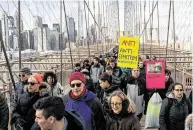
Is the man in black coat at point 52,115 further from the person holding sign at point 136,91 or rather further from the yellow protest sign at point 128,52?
the yellow protest sign at point 128,52

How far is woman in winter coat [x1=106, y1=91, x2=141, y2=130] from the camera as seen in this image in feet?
9.58

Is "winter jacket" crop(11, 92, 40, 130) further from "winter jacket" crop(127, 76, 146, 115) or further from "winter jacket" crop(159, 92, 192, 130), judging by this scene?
"winter jacket" crop(127, 76, 146, 115)

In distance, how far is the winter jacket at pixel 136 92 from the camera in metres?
5.20

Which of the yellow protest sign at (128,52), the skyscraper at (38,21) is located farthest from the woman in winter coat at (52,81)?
the skyscraper at (38,21)

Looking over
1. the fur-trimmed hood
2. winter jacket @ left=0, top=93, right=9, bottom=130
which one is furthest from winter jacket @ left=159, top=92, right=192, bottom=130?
winter jacket @ left=0, top=93, right=9, bottom=130

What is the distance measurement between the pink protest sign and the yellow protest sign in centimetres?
77

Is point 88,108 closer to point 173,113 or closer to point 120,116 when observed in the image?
point 120,116

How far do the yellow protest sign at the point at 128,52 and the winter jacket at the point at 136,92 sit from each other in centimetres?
119

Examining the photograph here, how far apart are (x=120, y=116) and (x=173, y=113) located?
102cm

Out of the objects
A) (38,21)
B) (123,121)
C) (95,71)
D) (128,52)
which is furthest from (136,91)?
(38,21)

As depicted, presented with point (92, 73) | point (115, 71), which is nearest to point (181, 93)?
point (115, 71)

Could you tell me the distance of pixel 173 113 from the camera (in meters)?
3.81

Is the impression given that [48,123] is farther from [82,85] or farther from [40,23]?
[40,23]

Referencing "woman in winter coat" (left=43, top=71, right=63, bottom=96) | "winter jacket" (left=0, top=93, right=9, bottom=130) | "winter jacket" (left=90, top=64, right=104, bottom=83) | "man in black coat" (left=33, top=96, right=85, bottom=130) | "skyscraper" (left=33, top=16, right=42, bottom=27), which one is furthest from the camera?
"skyscraper" (left=33, top=16, right=42, bottom=27)
